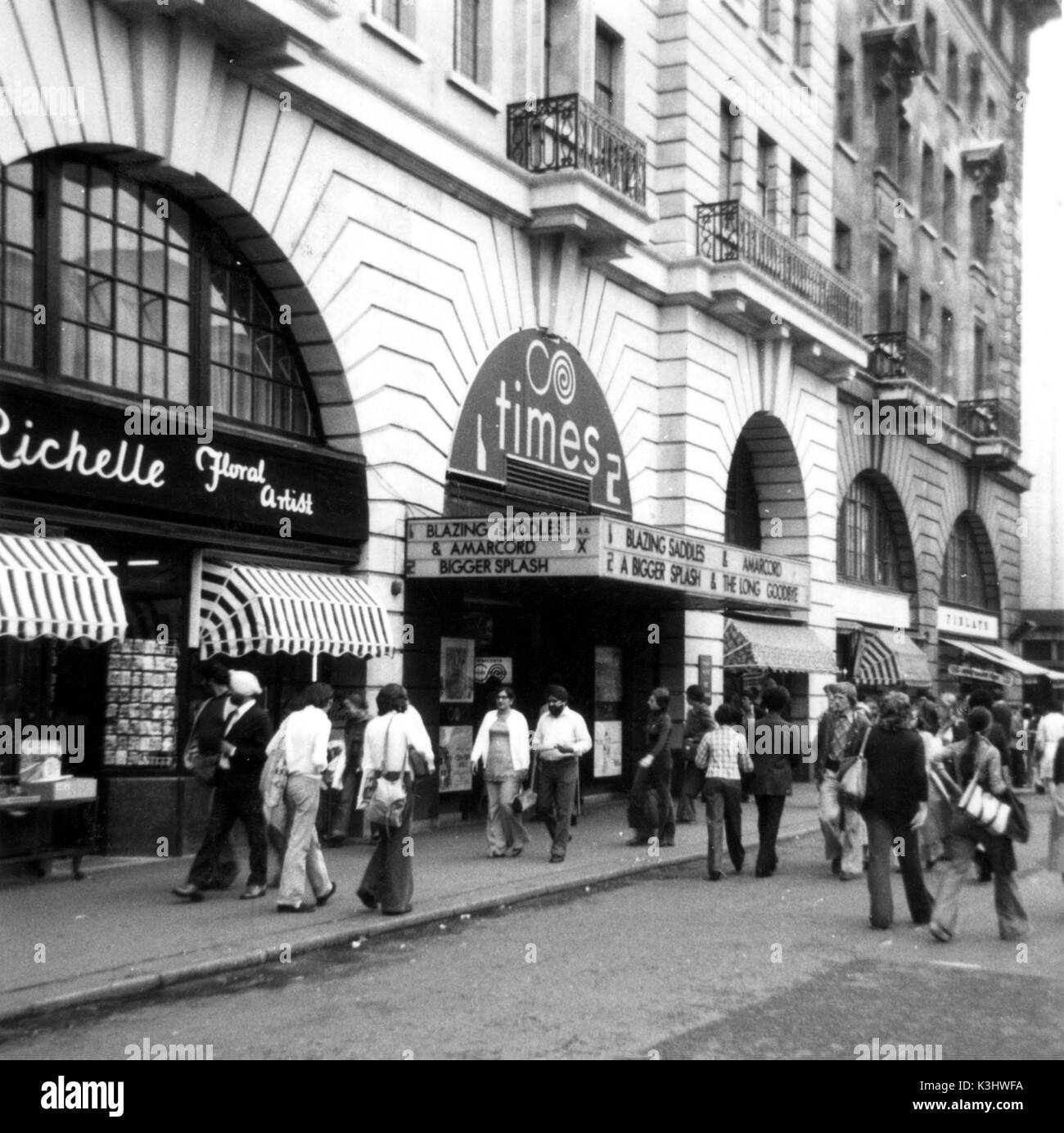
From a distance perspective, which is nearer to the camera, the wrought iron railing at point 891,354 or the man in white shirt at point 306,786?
the man in white shirt at point 306,786

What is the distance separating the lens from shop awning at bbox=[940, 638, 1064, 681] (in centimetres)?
3848

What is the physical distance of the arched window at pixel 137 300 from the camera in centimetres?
1355

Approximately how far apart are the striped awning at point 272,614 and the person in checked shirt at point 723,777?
143 inches

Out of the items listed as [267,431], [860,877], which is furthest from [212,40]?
[860,877]

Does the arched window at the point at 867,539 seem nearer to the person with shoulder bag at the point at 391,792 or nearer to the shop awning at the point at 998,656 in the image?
the shop awning at the point at 998,656

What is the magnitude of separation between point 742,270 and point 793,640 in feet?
22.1

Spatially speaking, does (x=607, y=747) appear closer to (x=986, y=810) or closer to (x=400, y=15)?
(x=400, y=15)

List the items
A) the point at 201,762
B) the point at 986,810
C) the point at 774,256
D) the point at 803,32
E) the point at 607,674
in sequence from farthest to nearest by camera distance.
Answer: the point at 803,32 → the point at 774,256 → the point at 607,674 → the point at 201,762 → the point at 986,810

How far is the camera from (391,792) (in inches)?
475

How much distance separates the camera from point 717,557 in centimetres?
2152

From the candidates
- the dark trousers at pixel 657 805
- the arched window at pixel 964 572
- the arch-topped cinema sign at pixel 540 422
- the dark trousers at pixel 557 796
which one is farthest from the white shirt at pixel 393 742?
the arched window at pixel 964 572

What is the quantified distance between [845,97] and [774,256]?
7.57 meters

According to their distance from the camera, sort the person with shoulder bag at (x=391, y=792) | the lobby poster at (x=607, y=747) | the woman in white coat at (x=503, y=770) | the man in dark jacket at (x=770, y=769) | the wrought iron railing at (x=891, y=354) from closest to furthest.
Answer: the person with shoulder bag at (x=391, y=792), the man in dark jacket at (x=770, y=769), the woman in white coat at (x=503, y=770), the lobby poster at (x=607, y=747), the wrought iron railing at (x=891, y=354)

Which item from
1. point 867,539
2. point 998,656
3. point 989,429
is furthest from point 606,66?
point 998,656
